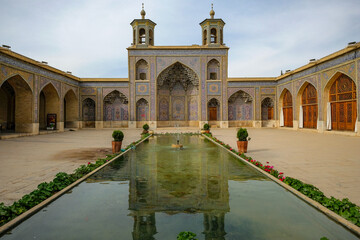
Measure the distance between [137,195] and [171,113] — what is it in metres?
20.0

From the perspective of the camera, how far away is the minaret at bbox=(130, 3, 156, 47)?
2175cm

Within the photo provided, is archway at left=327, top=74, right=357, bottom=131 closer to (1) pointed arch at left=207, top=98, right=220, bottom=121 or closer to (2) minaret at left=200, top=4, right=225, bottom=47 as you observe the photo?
(1) pointed arch at left=207, top=98, right=220, bottom=121

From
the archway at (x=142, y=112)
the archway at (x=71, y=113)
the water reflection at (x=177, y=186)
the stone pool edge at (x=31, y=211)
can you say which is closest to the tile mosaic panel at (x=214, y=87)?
the archway at (x=142, y=112)

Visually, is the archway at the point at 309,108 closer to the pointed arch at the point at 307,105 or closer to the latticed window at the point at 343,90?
the pointed arch at the point at 307,105

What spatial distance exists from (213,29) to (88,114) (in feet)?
48.8

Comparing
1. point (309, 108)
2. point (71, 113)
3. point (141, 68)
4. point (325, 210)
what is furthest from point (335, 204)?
point (71, 113)

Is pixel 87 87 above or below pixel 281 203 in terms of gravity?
above

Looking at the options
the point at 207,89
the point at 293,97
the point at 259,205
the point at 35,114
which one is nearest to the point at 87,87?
the point at 35,114

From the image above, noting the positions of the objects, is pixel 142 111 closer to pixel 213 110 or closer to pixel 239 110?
pixel 213 110

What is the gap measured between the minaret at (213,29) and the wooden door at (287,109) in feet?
26.2

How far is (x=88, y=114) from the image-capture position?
22312mm

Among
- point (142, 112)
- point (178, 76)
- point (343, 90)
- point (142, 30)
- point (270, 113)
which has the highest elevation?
point (142, 30)

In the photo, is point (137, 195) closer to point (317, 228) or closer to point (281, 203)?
point (281, 203)

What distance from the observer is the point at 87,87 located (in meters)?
21.8
